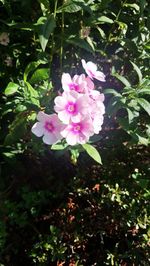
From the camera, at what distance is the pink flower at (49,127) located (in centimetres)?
161

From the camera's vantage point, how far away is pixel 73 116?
154 centimetres

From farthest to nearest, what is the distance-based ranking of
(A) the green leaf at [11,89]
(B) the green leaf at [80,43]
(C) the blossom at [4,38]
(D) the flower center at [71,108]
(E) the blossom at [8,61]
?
1. (E) the blossom at [8,61]
2. (C) the blossom at [4,38]
3. (B) the green leaf at [80,43]
4. (A) the green leaf at [11,89]
5. (D) the flower center at [71,108]

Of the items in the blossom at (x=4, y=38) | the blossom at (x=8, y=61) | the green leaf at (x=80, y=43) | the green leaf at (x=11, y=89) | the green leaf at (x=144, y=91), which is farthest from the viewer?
the blossom at (x=8, y=61)

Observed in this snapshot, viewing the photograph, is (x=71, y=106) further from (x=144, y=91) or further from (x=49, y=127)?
(x=144, y=91)

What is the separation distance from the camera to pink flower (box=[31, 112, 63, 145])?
1606 millimetres

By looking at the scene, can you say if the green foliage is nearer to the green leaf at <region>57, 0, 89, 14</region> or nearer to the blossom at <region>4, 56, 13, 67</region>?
the blossom at <region>4, 56, 13, 67</region>

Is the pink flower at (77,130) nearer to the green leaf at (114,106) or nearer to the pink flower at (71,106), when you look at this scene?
the pink flower at (71,106)

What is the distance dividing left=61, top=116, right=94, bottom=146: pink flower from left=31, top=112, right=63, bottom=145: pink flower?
0.15 feet

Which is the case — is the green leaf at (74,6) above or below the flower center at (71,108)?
above

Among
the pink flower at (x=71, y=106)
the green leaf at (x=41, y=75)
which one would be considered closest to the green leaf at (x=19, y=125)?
the green leaf at (x=41, y=75)

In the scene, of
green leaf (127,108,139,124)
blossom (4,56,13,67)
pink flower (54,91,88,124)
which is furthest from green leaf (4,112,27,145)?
blossom (4,56,13,67)

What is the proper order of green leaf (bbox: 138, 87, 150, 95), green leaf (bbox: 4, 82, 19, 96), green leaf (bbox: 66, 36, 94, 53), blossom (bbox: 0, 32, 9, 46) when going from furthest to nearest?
1. blossom (bbox: 0, 32, 9, 46)
2. green leaf (bbox: 66, 36, 94, 53)
3. green leaf (bbox: 138, 87, 150, 95)
4. green leaf (bbox: 4, 82, 19, 96)

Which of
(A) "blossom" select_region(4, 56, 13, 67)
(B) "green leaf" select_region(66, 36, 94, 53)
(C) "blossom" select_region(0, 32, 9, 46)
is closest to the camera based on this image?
(B) "green leaf" select_region(66, 36, 94, 53)

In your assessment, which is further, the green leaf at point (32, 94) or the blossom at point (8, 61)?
the blossom at point (8, 61)
